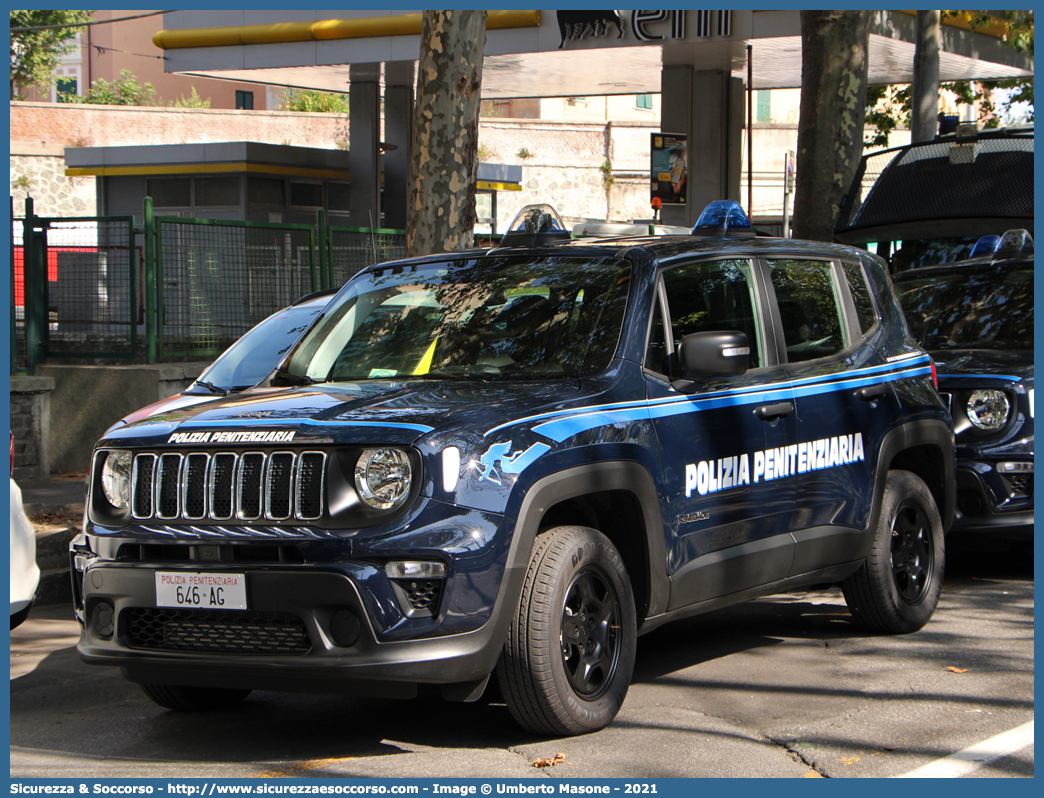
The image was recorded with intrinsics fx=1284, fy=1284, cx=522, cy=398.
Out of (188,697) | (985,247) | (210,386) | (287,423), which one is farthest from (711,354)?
(985,247)

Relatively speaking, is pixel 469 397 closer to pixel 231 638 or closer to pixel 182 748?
pixel 231 638

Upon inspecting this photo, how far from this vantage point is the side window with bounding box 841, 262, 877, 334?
21.4 feet

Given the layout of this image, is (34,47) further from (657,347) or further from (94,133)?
(657,347)

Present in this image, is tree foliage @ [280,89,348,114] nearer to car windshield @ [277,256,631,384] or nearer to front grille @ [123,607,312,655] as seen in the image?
car windshield @ [277,256,631,384]

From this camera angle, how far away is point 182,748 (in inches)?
189

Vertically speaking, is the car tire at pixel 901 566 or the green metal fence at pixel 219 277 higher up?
the green metal fence at pixel 219 277

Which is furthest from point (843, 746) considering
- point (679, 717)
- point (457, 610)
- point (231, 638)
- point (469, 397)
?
point (231, 638)

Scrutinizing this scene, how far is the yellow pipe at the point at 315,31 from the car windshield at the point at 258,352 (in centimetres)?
1067

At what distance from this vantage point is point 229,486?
446 cm

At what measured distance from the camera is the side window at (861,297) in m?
6.52

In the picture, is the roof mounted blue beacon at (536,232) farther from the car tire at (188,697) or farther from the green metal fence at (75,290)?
the green metal fence at (75,290)

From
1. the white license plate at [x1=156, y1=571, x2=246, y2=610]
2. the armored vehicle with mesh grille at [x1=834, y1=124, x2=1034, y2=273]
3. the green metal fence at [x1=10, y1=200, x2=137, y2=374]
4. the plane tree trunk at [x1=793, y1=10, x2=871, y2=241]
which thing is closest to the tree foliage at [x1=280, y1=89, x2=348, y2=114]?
the green metal fence at [x1=10, y1=200, x2=137, y2=374]

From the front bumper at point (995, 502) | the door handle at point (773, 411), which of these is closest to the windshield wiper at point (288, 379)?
the door handle at point (773, 411)

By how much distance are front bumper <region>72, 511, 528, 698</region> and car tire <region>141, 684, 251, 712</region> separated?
78cm
